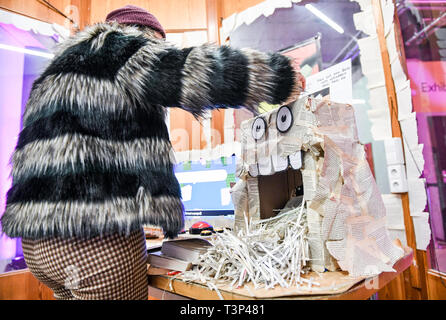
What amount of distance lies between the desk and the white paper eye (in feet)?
1.21

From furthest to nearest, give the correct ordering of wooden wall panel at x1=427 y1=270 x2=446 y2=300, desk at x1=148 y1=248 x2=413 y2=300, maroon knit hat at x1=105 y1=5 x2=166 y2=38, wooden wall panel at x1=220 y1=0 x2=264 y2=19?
wooden wall panel at x1=220 y1=0 x2=264 y2=19 → wooden wall panel at x1=427 y1=270 x2=446 y2=300 → maroon knit hat at x1=105 y1=5 x2=166 y2=38 → desk at x1=148 y1=248 x2=413 y2=300

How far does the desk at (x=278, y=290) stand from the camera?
515 mm

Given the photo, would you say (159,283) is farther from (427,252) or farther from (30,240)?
(427,252)

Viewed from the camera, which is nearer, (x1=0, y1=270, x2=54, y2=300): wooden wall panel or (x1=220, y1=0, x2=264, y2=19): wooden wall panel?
(x1=0, y1=270, x2=54, y2=300): wooden wall panel

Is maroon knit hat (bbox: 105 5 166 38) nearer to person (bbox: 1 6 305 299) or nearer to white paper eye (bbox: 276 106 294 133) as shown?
person (bbox: 1 6 305 299)

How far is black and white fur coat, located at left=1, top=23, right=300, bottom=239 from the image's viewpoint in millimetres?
587

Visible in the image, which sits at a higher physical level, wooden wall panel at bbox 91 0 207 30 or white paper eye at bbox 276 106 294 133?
wooden wall panel at bbox 91 0 207 30

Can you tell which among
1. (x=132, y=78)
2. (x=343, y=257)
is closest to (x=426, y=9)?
(x=343, y=257)

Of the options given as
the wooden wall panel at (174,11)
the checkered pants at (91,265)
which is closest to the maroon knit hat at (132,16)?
the checkered pants at (91,265)

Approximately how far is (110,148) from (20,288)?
164 cm

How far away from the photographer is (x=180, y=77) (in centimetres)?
61

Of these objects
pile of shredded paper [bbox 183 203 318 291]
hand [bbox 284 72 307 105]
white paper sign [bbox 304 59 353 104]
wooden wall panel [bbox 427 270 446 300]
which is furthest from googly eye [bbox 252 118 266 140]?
wooden wall panel [bbox 427 270 446 300]

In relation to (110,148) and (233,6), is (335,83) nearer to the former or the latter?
(110,148)

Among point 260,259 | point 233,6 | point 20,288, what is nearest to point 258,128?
point 260,259
